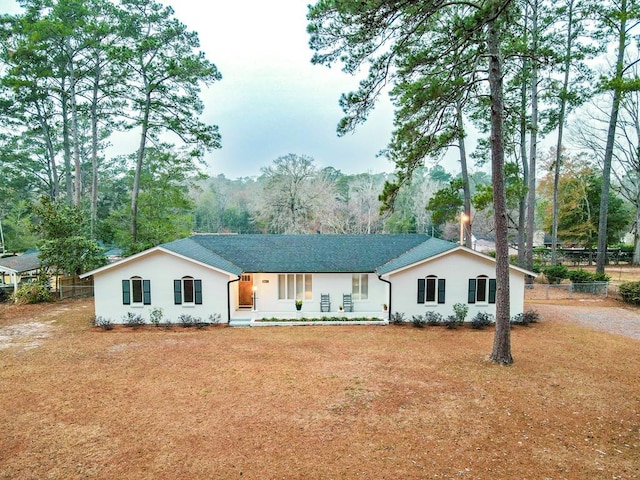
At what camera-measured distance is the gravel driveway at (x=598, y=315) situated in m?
14.3

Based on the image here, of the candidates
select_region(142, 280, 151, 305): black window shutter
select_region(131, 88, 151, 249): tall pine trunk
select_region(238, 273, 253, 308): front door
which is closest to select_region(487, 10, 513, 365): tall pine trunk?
select_region(238, 273, 253, 308): front door

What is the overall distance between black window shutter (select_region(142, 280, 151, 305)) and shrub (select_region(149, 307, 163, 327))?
46 centimetres

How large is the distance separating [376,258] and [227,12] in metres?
37.1

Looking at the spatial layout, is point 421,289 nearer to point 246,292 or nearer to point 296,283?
point 296,283

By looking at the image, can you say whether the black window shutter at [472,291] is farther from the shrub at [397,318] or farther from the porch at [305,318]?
the porch at [305,318]

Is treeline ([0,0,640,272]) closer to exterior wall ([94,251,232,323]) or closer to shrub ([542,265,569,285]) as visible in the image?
shrub ([542,265,569,285])

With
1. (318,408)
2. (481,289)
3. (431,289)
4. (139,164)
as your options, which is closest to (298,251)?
(431,289)

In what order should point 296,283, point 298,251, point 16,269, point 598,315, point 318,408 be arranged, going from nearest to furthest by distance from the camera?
point 318,408
point 598,315
point 296,283
point 298,251
point 16,269

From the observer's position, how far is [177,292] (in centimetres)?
1514

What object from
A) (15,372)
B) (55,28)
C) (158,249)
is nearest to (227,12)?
(55,28)

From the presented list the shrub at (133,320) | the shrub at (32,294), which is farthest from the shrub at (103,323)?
the shrub at (32,294)

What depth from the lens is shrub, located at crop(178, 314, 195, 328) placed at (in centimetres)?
1500

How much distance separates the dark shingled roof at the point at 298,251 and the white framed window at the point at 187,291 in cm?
107

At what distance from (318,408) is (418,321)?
8.59 metres
